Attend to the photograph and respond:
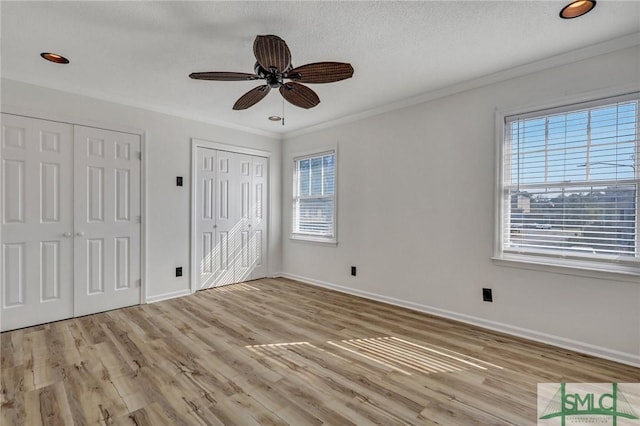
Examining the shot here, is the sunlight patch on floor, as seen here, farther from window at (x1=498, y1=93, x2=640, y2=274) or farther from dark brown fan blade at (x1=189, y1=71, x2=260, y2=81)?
dark brown fan blade at (x1=189, y1=71, x2=260, y2=81)

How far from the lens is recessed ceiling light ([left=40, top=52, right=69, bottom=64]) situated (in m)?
2.49

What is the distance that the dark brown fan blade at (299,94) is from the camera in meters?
2.39

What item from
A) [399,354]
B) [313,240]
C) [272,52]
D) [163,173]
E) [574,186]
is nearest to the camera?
[272,52]

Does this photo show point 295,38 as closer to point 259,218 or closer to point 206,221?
point 206,221

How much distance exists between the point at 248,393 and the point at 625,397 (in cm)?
234

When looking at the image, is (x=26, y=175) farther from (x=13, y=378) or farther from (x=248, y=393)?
(x=248, y=393)

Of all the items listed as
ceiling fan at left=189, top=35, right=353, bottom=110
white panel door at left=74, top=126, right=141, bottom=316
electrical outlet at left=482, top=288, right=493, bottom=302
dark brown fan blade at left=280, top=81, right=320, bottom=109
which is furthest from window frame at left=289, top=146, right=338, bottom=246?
white panel door at left=74, top=126, right=141, bottom=316

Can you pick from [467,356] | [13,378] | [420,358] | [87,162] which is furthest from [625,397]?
[87,162]

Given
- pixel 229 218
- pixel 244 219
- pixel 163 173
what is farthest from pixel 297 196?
pixel 163 173

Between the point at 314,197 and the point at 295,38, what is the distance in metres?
2.67

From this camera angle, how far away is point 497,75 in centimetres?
287

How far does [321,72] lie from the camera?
2113mm

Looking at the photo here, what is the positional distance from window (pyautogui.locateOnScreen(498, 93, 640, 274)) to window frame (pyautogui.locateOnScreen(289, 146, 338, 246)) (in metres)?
2.10

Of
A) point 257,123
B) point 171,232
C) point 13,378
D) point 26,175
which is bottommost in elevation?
point 13,378
